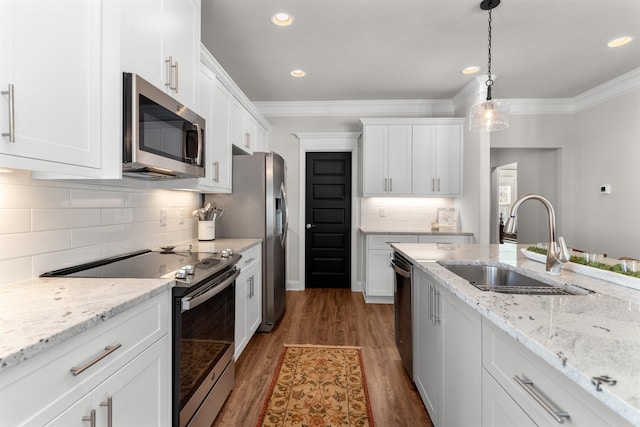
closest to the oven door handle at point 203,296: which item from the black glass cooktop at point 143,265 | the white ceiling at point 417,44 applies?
the black glass cooktop at point 143,265

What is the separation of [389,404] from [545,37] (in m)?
3.19

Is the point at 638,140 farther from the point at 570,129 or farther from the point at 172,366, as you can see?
the point at 172,366

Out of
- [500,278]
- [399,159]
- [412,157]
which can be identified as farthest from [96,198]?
[412,157]

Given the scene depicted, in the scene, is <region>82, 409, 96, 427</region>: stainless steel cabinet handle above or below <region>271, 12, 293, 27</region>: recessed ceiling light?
below

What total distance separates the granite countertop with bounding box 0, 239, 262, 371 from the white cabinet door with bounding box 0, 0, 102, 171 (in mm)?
425

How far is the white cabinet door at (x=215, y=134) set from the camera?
2328 millimetres

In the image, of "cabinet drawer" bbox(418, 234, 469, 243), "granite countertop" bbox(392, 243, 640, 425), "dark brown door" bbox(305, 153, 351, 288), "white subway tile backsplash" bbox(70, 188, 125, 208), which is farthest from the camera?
"dark brown door" bbox(305, 153, 351, 288)

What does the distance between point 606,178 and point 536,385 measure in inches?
170

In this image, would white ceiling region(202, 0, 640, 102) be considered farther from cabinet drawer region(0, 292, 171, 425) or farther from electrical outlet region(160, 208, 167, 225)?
cabinet drawer region(0, 292, 171, 425)

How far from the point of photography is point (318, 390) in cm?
207

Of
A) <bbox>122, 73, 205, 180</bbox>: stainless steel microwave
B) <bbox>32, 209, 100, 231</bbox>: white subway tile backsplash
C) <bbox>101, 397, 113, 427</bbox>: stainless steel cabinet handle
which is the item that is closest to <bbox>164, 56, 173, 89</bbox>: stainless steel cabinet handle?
<bbox>122, 73, 205, 180</bbox>: stainless steel microwave

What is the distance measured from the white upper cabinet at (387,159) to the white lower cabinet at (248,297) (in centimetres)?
189

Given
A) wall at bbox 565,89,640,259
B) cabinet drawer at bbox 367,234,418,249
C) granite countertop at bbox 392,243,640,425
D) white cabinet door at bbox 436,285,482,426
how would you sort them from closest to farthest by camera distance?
granite countertop at bbox 392,243,640,425 → white cabinet door at bbox 436,285,482,426 → wall at bbox 565,89,640,259 → cabinet drawer at bbox 367,234,418,249

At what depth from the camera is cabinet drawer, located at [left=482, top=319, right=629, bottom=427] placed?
2.05 ft
